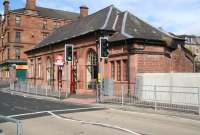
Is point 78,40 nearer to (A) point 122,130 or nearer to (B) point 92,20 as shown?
(B) point 92,20

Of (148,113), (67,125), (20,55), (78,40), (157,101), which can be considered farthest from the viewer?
(20,55)

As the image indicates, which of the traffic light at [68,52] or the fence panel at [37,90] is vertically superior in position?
the traffic light at [68,52]

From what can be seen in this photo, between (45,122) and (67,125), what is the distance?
1.35 metres

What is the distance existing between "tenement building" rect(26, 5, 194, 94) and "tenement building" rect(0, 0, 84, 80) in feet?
107

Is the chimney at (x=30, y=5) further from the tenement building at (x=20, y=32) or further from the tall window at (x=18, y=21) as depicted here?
the tall window at (x=18, y=21)

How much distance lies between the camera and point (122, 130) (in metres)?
11.0

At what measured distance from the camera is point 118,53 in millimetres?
27797

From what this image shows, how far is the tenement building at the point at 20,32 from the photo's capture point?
68.8m

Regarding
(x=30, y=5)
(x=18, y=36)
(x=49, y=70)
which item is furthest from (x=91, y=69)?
(x=30, y=5)

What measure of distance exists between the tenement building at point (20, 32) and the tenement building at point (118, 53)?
32.7 meters

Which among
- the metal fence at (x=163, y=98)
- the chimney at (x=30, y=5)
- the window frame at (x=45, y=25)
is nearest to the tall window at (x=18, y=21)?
the chimney at (x=30, y=5)

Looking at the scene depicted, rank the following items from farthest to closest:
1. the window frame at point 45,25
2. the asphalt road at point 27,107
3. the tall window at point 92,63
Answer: the window frame at point 45,25
the tall window at point 92,63
the asphalt road at point 27,107

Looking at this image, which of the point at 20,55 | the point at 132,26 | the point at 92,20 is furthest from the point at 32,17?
the point at 132,26

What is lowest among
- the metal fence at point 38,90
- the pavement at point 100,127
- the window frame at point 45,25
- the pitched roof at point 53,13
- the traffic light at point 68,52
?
the pavement at point 100,127
